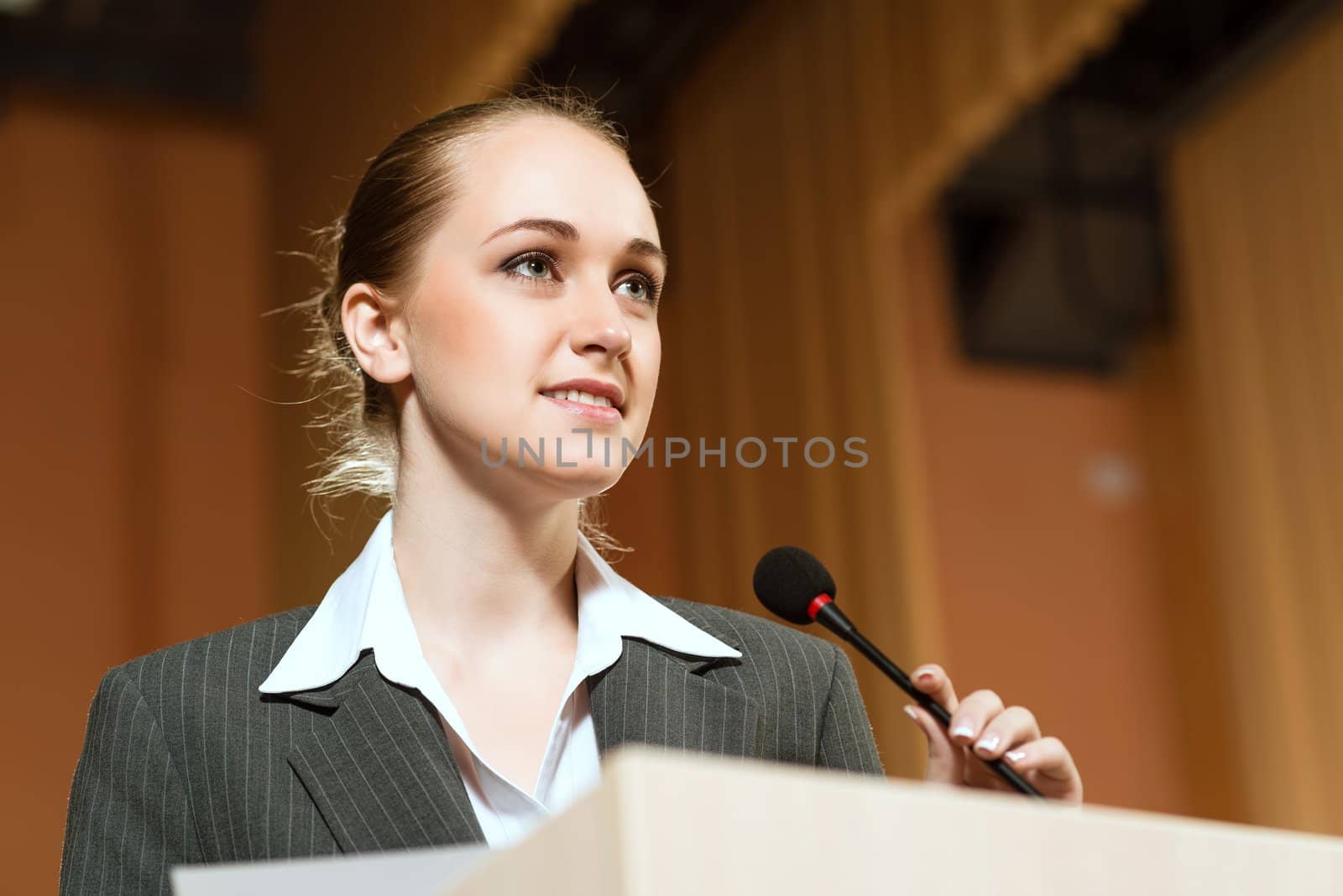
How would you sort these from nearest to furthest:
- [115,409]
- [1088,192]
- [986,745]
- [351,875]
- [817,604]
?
[351,875], [986,745], [817,604], [115,409], [1088,192]

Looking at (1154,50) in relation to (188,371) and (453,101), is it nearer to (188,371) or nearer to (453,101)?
(453,101)

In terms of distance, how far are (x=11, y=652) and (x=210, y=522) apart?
0.59 meters

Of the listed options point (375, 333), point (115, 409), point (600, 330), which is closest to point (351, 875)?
point (600, 330)

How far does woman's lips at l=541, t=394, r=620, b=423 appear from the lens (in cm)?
121

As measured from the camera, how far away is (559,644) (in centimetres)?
127

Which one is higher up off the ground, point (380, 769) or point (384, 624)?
point (384, 624)

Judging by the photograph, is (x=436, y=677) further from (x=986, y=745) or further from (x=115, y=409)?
(x=115, y=409)

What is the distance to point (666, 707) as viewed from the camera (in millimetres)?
1212

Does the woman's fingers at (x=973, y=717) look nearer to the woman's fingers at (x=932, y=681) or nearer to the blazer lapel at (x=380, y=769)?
the woman's fingers at (x=932, y=681)

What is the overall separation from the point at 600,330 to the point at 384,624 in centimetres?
27

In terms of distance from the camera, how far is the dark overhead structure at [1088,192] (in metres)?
4.91

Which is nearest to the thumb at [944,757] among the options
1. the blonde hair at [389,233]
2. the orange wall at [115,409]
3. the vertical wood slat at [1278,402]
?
the blonde hair at [389,233]

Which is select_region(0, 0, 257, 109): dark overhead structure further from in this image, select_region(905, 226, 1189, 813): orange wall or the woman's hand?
the woman's hand

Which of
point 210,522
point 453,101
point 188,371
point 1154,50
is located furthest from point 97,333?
point 1154,50
